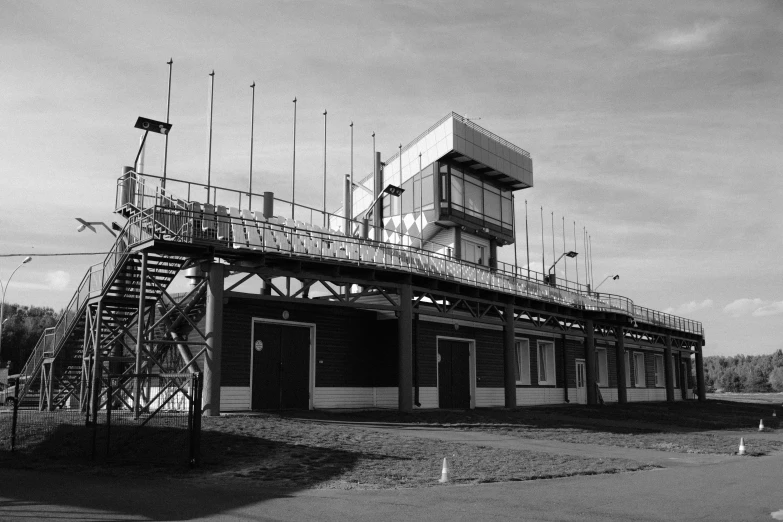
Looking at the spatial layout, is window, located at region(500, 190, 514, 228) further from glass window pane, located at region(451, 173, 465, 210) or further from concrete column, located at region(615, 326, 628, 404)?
concrete column, located at region(615, 326, 628, 404)

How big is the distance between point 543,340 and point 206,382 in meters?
22.1

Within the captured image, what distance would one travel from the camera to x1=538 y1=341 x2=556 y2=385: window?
37969 mm

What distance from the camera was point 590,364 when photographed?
38.9m

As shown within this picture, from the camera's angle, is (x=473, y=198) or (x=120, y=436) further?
(x=473, y=198)

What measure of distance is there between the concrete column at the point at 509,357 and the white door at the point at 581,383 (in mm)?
9174

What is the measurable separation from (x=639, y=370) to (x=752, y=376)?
105 meters

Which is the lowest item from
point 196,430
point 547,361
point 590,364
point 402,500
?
point 402,500

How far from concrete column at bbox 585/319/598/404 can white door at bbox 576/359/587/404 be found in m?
0.93

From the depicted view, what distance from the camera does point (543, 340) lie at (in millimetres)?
37875

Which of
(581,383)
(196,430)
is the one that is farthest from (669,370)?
(196,430)

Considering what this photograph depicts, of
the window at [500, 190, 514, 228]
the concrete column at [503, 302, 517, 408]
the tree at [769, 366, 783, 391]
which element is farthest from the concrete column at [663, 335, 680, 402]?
the tree at [769, 366, 783, 391]

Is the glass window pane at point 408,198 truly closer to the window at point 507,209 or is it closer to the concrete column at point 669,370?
the window at point 507,209

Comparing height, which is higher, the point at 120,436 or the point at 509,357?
the point at 509,357

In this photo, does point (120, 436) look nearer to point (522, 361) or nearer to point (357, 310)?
point (357, 310)
